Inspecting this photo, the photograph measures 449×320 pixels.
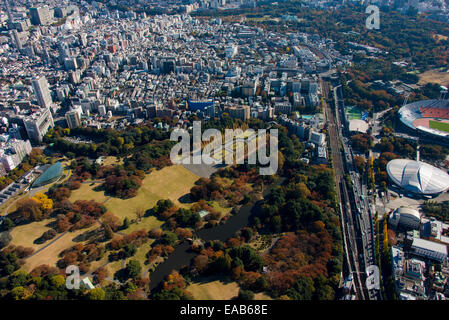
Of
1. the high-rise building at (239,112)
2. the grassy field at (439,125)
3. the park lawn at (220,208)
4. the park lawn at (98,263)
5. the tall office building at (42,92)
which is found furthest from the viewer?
the tall office building at (42,92)

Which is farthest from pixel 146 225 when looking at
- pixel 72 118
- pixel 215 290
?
pixel 72 118

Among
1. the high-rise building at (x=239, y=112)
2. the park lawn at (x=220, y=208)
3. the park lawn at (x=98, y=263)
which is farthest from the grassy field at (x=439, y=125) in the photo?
the park lawn at (x=98, y=263)

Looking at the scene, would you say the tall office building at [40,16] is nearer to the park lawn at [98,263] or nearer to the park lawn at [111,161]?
the park lawn at [111,161]

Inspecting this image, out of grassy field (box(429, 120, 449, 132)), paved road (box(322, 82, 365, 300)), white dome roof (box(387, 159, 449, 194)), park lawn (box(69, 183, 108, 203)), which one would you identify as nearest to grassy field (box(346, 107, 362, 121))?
paved road (box(322, 82, 365, 300))

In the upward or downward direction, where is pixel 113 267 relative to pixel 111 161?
downward

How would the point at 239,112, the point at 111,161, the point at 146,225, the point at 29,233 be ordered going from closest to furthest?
1. the point at 29,233
2. the point at 146,225
3. the point at 111,161
4. the point at 239,112

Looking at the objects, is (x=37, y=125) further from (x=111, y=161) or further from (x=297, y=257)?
(x=297, y=257)

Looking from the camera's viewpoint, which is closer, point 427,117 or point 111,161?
point 111,161

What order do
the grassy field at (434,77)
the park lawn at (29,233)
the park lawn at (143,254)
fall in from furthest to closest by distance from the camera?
the grassy field at (434,77) → the park lawn at (29,233) → the park lawn at (143,254)

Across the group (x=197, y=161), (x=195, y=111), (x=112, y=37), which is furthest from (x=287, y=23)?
(x=197, y=161)
